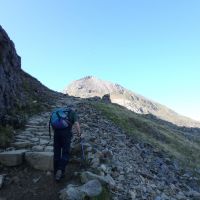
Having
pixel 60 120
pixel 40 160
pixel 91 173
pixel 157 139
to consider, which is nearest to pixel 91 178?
pixel 91 173

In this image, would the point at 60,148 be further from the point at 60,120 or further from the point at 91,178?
the point at 91,178

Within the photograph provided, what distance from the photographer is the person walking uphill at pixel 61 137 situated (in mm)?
13508

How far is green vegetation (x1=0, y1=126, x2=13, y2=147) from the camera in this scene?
56.6 feet

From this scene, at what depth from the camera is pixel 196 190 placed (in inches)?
821

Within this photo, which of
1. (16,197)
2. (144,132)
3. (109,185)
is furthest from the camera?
(144,132)

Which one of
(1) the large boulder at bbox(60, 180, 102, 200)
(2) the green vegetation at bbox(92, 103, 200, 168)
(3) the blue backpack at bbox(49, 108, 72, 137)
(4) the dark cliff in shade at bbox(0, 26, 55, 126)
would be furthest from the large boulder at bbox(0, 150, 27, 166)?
(2) the green vegetation at bbox(92, 103, 200, 168)

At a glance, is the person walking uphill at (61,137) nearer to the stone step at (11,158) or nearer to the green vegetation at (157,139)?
the stone step at (11,158)

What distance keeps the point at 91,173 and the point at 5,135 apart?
6.12 m

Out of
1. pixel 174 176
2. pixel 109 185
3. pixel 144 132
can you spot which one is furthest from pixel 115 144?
pixel 144 132

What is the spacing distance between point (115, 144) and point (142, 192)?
6696 mm

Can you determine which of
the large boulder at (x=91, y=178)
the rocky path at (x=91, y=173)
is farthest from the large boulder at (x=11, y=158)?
the large boulder at (x=91, y=178)

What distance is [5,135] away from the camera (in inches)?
716

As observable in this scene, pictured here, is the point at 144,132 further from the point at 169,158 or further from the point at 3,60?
the point at 3,60

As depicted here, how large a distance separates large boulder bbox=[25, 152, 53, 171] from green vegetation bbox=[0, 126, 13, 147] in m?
2.49
